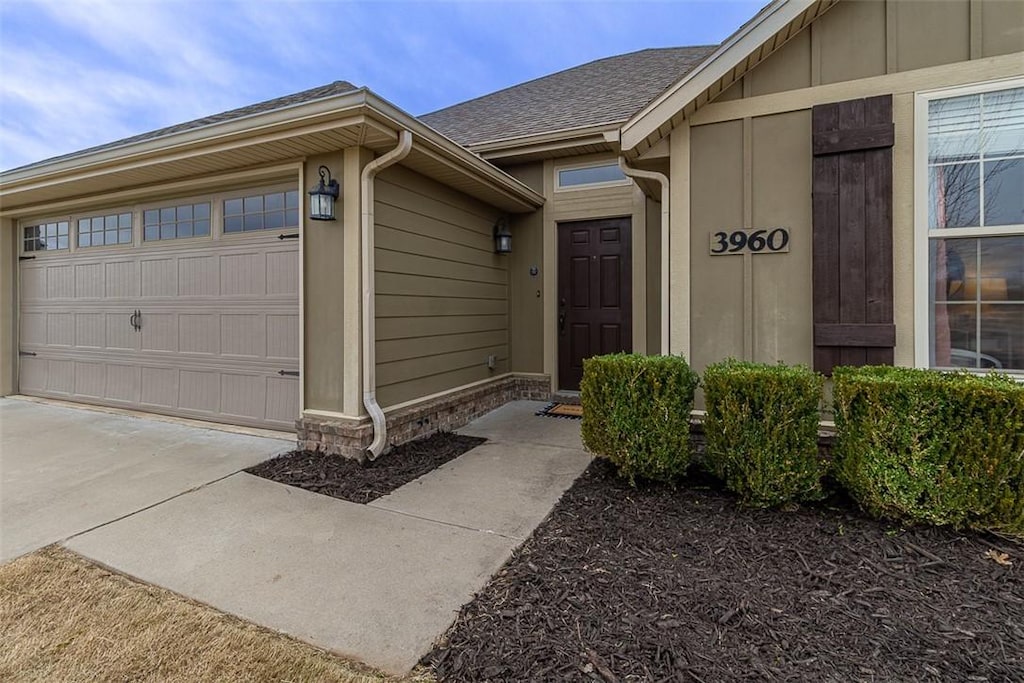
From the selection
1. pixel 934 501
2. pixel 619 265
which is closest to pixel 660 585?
pixel 934 501

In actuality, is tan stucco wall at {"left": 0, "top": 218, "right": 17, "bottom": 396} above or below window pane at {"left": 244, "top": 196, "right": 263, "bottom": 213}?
below

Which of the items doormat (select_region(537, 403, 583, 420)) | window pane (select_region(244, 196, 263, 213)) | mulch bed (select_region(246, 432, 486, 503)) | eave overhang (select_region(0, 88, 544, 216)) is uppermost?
eave overhang (select_region(0, 88, 544, 216))

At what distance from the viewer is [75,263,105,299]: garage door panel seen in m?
5.71

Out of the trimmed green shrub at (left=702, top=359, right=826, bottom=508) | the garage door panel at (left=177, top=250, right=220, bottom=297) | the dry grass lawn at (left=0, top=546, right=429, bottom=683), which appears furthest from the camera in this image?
the garage door panel at (left=177, top=250, right=220, bottom=297)

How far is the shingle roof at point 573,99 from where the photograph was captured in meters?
6.29

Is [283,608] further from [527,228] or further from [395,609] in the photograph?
[527,228]

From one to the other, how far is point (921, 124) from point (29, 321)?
378 inches

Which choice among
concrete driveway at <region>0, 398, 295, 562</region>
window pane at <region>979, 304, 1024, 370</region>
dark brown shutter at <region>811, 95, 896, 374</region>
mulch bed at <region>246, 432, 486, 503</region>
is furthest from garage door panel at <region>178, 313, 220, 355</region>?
window pane at <region>979, 304, 1024, 370</region>

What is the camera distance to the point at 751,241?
351 centimetres

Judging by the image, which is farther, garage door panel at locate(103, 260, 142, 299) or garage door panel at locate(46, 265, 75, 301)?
garage door panel at locate(46, 265, 75, 301)

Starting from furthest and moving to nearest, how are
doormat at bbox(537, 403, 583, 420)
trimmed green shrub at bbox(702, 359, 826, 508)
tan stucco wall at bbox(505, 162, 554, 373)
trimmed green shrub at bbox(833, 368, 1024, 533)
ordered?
tan stucco wall at bbox(505, 162, 554, 373)
doormat at bbox(537, 403, 583, 420)
trimmed green shrub at bbox(702, 359, 826, 508)
trimmed green shrub at bbox(833, 368, 1024, 533)

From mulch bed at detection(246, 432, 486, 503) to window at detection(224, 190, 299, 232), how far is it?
2.06 m

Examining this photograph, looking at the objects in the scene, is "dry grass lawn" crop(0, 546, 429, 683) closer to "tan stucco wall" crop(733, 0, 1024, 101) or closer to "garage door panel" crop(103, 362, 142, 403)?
"garage door panel" crop(103, 362, 142, 403)

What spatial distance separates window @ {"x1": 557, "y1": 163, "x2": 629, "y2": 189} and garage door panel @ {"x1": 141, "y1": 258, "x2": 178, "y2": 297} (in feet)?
14.8
